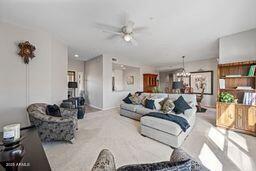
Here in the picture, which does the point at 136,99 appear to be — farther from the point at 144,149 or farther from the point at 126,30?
the point at 126,30

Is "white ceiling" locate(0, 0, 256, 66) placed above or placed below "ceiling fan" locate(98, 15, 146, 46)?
above

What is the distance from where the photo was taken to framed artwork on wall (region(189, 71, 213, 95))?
7367 mm

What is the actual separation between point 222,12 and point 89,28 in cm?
318

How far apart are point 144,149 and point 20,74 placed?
3.76 metres

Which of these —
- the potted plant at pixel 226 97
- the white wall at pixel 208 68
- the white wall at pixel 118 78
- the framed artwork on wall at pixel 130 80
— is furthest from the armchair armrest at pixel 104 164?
the white wall at pixel 208 68

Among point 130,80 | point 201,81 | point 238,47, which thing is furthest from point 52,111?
point 201,81

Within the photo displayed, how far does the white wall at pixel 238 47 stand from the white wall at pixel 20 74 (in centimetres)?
554

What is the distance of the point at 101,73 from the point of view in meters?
6.71

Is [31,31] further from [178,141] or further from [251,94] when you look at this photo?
[251,94]

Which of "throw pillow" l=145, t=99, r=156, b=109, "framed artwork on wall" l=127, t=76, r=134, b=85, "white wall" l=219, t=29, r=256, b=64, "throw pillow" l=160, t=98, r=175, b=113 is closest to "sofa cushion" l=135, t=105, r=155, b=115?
"throw pillow" l=145, t=99, r=156, b=109

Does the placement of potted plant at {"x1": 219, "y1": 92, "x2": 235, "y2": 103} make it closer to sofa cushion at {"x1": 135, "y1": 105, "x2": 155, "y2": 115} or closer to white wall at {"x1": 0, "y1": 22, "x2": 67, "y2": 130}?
sofa cushion at {"x1": 135, "y1": 105, "x2": 155, "y2": 115}

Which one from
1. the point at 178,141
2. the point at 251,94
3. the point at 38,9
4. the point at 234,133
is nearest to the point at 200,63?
the point at 251,94

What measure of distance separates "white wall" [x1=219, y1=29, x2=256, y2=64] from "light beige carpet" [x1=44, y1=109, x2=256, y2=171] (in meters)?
2.19

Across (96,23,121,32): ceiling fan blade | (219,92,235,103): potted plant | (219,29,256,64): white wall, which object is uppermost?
(96,23,121,32): ceiling fan blade
